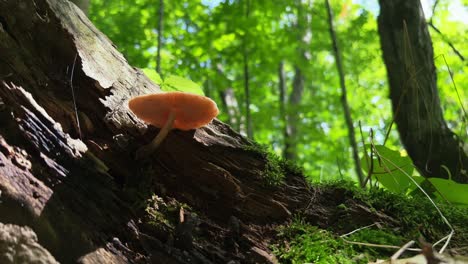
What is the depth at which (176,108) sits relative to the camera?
1.81 metres

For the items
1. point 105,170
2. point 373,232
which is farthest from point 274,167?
point 105,170

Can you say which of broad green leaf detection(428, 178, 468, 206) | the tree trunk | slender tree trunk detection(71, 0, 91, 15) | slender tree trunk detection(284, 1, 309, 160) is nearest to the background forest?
slender tree trunk detection(284, 1, 309, 160)

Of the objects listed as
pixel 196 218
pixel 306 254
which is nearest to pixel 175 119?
pixel 196 218

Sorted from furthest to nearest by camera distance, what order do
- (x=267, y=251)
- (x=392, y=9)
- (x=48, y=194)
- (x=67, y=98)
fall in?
(x=392, y=9), (x=67, y=98), (x=267, y=251), (x=48, y=194)

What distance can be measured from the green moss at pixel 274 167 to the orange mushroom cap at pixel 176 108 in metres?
0.32

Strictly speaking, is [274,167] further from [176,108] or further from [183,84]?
[183,84]

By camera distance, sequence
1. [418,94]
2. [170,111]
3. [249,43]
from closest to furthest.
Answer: [170,111]
[418,94]
[249,43]

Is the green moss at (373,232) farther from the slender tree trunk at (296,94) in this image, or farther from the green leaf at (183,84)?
the slender tree trunk at (296,94)

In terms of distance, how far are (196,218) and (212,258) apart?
19 cm

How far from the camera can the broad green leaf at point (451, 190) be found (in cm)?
223

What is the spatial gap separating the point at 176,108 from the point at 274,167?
605 millimetres

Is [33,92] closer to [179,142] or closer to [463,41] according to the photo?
[179,142]

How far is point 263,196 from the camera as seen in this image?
76.4 inches

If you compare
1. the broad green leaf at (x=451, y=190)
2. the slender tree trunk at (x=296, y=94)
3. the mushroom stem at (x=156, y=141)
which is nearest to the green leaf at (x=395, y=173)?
the broad green leaf at (x=451, y=190)
